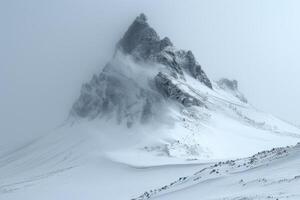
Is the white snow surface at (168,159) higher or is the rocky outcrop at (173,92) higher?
the rocky outcrop at (173,92)

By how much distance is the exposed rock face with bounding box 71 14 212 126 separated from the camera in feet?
290

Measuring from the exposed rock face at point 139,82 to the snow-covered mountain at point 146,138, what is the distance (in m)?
0.23

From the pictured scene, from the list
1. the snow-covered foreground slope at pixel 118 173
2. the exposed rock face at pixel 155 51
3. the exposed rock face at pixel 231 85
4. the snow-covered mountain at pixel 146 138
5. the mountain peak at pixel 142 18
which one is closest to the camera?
the snow-covered foreground slope at pixel 118 173

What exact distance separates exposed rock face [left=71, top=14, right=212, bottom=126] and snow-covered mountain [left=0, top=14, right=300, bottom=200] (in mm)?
225

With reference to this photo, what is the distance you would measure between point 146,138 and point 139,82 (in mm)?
19305

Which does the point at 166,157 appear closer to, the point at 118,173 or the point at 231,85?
the point at 118,173

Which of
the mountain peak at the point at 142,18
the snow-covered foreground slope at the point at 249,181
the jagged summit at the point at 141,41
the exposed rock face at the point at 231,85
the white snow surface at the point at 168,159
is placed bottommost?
the snow-covered foreground slope at the point at 249,181

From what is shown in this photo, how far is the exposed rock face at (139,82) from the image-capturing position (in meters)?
88.4

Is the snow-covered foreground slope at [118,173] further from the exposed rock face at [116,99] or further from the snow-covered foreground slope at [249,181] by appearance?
the exposed rock face at [116,99]

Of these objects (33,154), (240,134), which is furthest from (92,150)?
(240,134)

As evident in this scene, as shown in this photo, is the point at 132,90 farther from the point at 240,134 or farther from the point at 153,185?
the point at 153,185

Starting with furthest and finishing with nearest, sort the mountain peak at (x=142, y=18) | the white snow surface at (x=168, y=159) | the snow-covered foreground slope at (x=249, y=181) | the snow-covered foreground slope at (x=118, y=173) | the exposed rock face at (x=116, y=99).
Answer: the mountain peak at (x=142, y=18)
the exposed rock face at (x=116, y=99)
the white snow surface at (x=168, y=159)
the snow-covered foreground slope at (x=118, y=173)
the snow-covered foreground slope at (x=249, y=181)

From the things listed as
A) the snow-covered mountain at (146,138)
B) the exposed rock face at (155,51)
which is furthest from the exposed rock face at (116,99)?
the exposed rock face at (155,51)

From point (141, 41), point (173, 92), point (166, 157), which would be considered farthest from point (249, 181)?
point (141, 41)
